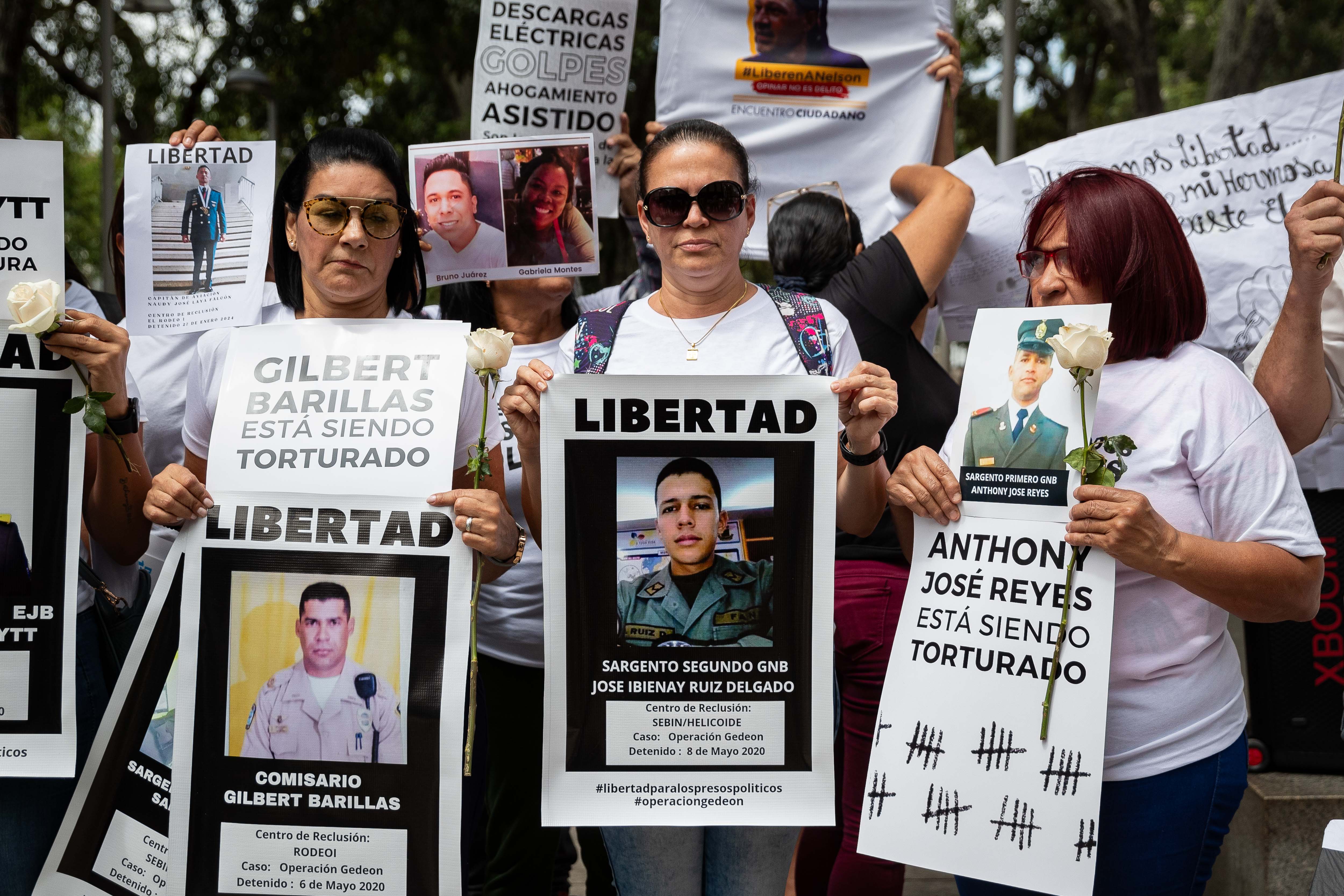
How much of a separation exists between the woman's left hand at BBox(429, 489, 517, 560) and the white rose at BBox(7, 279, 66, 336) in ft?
2.65

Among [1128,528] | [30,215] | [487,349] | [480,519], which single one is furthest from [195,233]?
[1128,528]

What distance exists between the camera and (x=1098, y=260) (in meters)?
2.31

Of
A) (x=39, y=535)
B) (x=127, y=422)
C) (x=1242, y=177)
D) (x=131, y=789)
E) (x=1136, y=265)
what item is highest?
(x=1242, y=177)

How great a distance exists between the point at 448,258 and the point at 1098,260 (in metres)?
1.80

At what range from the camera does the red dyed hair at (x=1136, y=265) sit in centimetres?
227

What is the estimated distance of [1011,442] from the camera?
2301 millimetres

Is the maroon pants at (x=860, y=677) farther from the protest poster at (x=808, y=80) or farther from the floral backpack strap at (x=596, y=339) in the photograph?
the protest poster at (x=808, y=80)

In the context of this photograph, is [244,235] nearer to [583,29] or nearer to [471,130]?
[471,130]

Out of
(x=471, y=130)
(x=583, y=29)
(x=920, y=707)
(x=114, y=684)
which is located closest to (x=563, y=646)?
(x=920, y=707)

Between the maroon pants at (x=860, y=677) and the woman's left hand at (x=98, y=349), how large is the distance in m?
1.72

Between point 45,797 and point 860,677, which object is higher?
point 860,677

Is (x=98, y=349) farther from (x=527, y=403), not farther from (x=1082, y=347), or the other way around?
(x=1082, y=347)

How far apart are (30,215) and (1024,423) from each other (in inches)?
81.3

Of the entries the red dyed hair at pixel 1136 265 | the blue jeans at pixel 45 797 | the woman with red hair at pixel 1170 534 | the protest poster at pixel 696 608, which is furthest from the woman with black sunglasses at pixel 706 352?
the blue jeans at pixel 45 797
